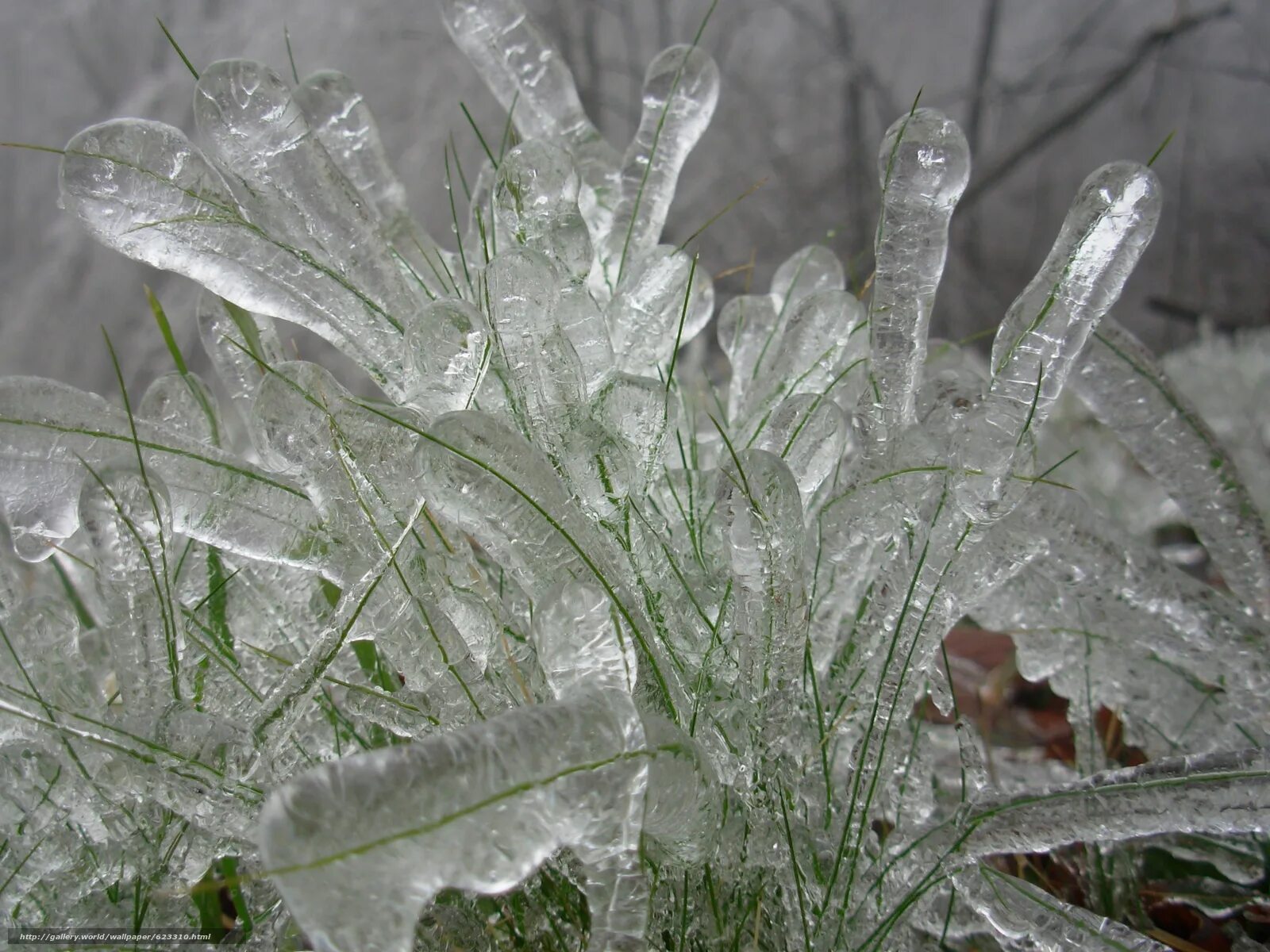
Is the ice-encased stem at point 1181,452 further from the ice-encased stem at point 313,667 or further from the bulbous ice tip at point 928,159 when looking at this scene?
the ice-encased stem at point 313,667

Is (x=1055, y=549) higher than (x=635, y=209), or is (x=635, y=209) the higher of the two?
(x=635, y=209)

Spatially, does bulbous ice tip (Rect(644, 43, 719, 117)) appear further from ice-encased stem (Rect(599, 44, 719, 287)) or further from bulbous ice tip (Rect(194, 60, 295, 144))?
bulbous ice tip (Rect(194, 60, 295, 144))

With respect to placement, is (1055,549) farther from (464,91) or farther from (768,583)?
(464,91)

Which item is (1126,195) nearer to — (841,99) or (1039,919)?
(1039,919)

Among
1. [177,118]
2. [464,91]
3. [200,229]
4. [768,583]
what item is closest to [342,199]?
[200,229]

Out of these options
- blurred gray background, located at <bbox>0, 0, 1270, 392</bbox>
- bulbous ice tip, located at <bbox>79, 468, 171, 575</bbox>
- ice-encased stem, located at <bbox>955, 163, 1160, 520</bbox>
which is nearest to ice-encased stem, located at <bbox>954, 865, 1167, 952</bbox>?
ice-encased stem, located at <bbox>955, 163, 1160, 520</bbox>

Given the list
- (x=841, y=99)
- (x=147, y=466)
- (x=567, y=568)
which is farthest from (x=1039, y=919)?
(x=841, y=99)

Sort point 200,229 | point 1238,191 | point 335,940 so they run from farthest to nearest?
point 1238,191, point 200,229, point 335,940
